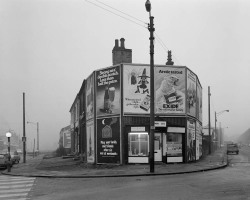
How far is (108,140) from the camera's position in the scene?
2814 cm

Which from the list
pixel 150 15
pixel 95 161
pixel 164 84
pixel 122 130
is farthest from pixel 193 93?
pixel 150 15

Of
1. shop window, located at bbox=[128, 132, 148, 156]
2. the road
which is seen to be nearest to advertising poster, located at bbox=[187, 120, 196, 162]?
shop window, located at bbox=[128, 132, 148, 156]

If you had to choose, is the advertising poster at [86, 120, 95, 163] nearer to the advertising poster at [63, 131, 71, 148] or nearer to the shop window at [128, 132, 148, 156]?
the shop window at [128, 132, 148, 156]

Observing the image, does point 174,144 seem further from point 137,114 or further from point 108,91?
point 108,91

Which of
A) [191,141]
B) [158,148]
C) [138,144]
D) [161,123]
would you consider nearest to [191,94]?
[191,141]

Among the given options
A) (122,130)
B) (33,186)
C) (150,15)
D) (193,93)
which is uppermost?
(150,15)

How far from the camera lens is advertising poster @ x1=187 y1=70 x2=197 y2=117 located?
97.6ft

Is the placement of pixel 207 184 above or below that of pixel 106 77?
below

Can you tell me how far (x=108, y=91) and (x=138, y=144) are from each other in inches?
171

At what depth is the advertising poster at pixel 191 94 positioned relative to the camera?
2973 cm

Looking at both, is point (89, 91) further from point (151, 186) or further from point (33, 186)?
point (151, 186)

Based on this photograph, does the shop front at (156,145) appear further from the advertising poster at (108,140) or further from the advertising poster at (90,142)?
the advertising poster at (90,142)

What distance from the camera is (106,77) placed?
28.6m

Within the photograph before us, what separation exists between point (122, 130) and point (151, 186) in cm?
1237
